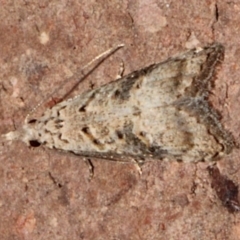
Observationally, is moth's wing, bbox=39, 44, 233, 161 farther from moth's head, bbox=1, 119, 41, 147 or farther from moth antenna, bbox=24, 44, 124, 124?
moth's head, bbox=1, 119, 41, 147

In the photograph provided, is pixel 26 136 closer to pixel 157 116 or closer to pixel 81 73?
pixel 81 73

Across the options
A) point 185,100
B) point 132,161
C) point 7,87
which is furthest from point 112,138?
point 7,87

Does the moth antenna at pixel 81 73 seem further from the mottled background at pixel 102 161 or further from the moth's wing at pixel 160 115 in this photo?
the moth's wing at pixel 160 115

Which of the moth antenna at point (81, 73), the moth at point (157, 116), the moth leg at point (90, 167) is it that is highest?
the moth antenna at point (81, 73)

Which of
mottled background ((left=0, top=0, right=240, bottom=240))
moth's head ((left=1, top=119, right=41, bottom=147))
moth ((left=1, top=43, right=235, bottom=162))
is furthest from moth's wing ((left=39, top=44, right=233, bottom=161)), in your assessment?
moth's head ((left=1, top=119, right=41, bottom=147))

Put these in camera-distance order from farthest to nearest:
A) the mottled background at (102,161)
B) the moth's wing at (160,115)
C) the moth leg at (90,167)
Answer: the moth leg at (90,167)
the mottled background at (102,161)
the moth's wing at (160,115)

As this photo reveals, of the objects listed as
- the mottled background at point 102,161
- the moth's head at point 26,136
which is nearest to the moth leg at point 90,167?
the mottled background at point 102,161

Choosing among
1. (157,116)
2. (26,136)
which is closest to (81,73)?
(26,136)
